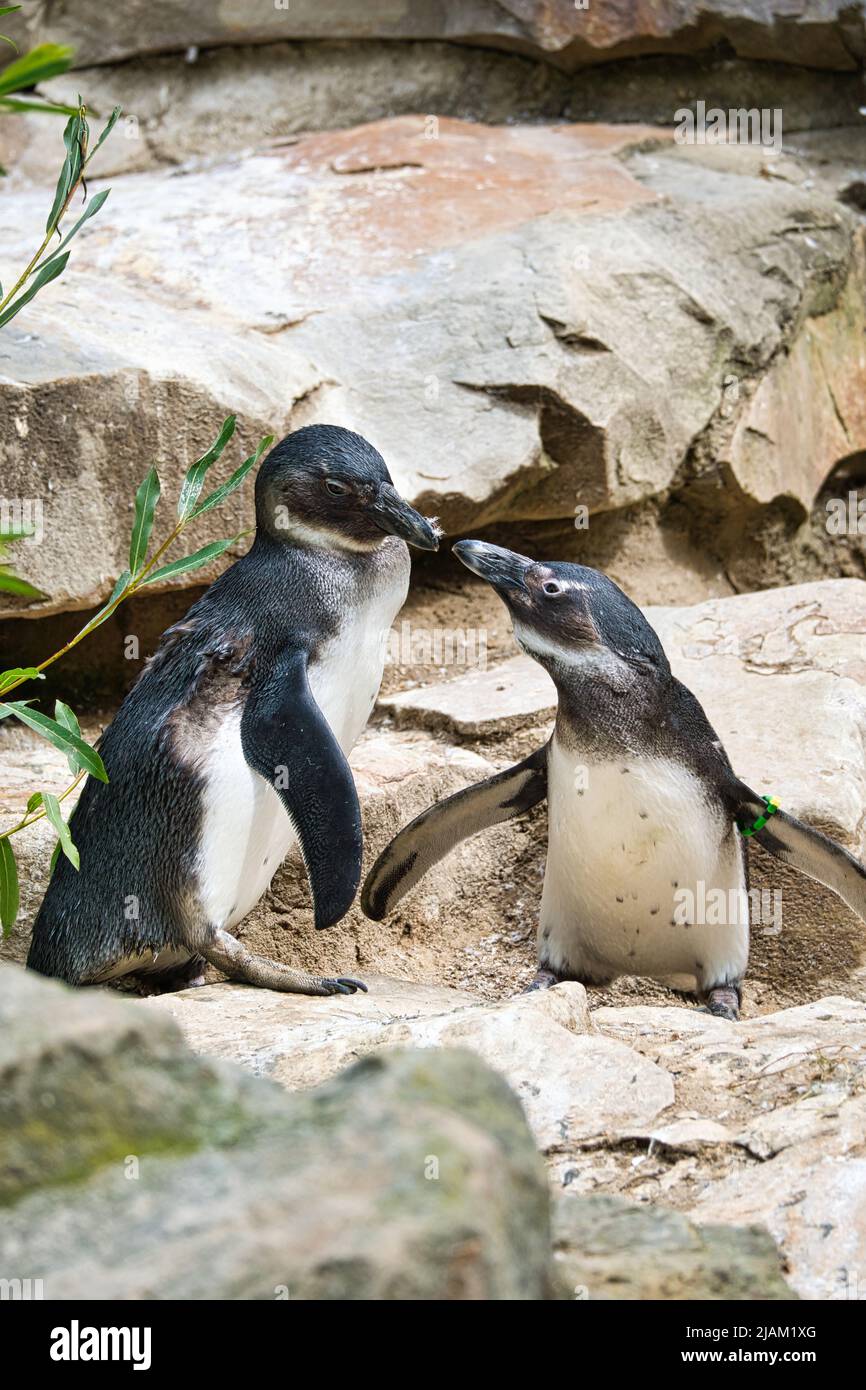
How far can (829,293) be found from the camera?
5117mm

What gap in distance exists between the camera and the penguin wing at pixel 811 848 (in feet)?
9.96

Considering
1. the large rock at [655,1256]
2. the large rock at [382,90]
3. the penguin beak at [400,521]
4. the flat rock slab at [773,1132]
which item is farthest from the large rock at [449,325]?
the large rock at [655,1256]

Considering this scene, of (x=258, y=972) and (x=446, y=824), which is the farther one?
(x=446, y=824)

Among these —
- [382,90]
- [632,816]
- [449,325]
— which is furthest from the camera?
[382,90]

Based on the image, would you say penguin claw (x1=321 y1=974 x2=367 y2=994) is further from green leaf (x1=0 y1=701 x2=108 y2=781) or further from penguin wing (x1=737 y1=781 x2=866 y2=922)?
penguin wing (x1=737 y1=781 x2=866 y2=922)

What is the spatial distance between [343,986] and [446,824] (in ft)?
1.79

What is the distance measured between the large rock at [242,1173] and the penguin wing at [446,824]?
1937 millimetres

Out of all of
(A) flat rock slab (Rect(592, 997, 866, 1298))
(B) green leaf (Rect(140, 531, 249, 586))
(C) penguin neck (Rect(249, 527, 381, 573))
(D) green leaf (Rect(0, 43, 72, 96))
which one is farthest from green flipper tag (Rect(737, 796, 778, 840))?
(D) green leaf (Rect(0, 43, 72, 96))

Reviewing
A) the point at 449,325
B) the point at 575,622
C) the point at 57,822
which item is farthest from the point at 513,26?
the point at 57,822

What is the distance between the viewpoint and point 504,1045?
2.16 meters

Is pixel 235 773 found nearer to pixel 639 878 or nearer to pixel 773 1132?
pixel 639 878
